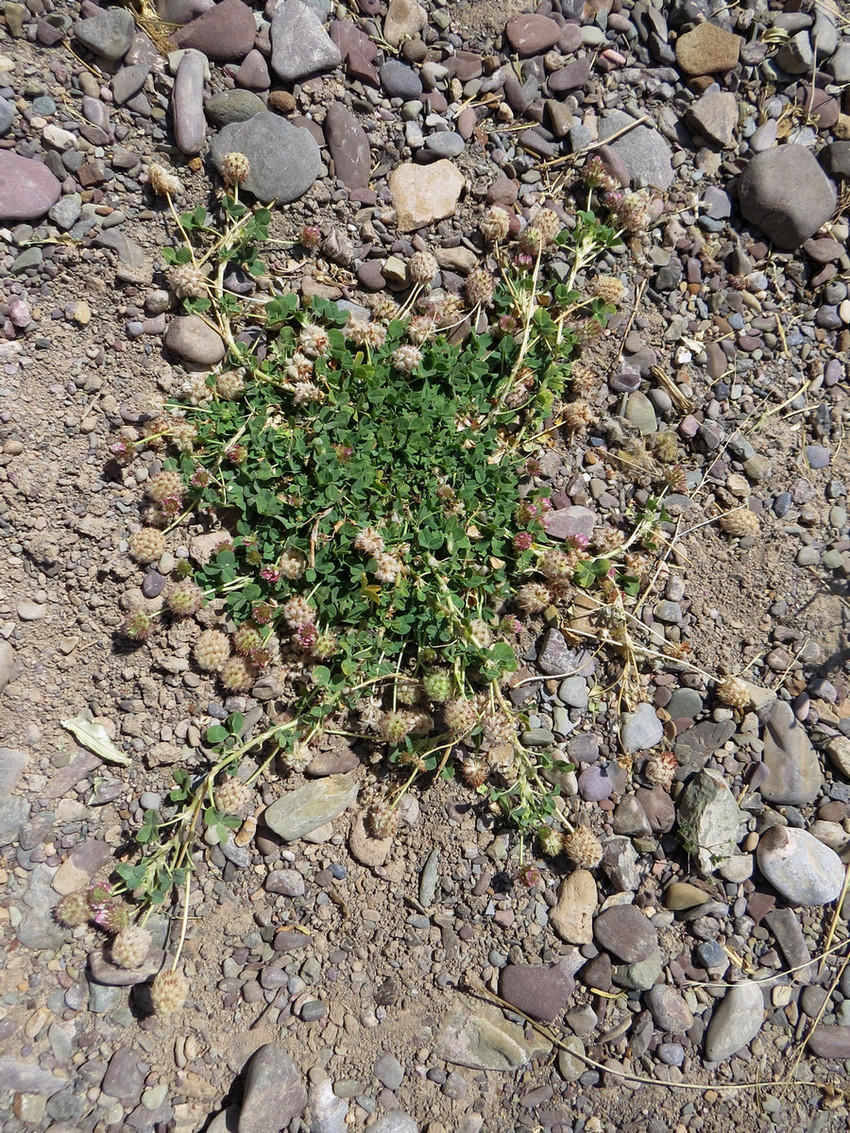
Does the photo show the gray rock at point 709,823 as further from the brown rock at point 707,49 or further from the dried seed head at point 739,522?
the brown rock at point 707,49

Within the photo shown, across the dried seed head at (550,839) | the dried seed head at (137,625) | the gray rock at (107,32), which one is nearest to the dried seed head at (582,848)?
the dried seed head at (550,839)

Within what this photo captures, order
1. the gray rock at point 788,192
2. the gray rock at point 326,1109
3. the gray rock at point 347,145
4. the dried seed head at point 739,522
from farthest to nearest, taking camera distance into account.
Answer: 1. the gray rock at point 788,192
2. the dried seed head at point 739,522
3. the gray rock at point 347,145
4. the gray rock at point 326,1109

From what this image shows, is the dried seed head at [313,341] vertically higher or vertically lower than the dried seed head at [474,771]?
higher

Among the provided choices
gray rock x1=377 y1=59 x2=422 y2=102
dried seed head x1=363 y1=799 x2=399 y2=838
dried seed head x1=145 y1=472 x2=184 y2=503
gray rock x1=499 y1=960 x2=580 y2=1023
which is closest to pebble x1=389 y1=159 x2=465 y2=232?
gray rock x1=377 y1=59 x2=422 y2=102

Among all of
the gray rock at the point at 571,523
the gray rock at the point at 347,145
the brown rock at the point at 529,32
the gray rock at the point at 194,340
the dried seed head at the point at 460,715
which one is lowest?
the dried seed head at the point at 460,715

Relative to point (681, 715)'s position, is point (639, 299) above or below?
above

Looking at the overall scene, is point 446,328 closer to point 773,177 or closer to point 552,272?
point 552,272

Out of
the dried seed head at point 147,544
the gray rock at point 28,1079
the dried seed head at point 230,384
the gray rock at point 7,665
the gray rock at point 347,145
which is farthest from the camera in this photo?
the gray rock at point 347,145

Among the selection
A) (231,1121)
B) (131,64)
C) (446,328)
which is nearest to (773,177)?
(446,328)
